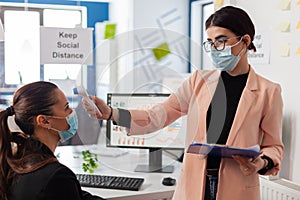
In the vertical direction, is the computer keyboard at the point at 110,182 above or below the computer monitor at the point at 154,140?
below

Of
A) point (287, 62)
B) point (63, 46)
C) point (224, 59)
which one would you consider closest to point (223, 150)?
point (224, 59)

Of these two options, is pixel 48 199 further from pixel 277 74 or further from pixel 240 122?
pixel 277 74

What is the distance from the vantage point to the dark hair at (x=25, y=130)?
1.30 metres

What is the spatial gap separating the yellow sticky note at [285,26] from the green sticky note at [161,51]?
35.5 inches

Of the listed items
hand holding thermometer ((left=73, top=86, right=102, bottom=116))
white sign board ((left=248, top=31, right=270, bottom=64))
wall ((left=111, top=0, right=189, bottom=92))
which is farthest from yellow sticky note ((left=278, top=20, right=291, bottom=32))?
hand holding thermometer ((left=73, top=86, right=102, bottom=116))

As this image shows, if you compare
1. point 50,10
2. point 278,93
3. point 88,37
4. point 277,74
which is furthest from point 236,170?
point 50,10

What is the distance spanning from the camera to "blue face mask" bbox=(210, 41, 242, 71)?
1.47 m

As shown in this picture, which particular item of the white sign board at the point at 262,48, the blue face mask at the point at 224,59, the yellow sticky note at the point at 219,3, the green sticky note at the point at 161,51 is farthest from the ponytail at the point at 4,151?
the yellow sticky note at the point at 219,3

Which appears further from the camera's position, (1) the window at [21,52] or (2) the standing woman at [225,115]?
(1) the window at [21,52]

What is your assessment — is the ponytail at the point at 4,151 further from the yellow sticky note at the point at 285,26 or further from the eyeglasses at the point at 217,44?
the yellow sticky note at the point at 285,26

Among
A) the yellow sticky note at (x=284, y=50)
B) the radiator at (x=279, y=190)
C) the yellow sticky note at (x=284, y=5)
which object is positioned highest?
the yellow sticky note at (x=284, y=5)

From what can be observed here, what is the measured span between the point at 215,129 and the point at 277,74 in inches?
33.8

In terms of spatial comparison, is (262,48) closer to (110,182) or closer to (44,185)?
(110,182)

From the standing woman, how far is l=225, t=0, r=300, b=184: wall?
64 cm
